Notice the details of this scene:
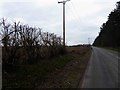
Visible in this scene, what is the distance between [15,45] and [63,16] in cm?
2653

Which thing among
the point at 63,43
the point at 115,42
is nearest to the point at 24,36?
the point at 63,43

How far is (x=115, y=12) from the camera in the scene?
93.9m

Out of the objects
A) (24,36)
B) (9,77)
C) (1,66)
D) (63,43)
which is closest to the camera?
(9,77)

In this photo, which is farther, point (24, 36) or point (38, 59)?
point (38, 59)

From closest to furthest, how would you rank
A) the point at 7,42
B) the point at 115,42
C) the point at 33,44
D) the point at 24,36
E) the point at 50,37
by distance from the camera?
the point at 7,42 → the point at 24,36 → the point at 33,44 → the point at 50,37 → the point at 115,42

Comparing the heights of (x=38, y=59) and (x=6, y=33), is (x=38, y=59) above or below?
below

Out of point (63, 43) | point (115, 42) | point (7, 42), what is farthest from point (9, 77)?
point (115, 42)

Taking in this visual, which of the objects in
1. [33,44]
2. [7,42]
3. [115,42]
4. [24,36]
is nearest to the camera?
[7,42]

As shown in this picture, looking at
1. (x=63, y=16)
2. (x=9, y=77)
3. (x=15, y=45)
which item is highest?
(x=63, y=16)

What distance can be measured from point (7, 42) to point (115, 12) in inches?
3157

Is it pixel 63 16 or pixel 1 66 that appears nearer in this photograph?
pixel 1 66

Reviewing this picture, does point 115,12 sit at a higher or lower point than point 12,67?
higher

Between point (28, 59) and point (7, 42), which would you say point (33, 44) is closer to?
point (28, 59)

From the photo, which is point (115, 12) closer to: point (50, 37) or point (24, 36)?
point (50, 37)
